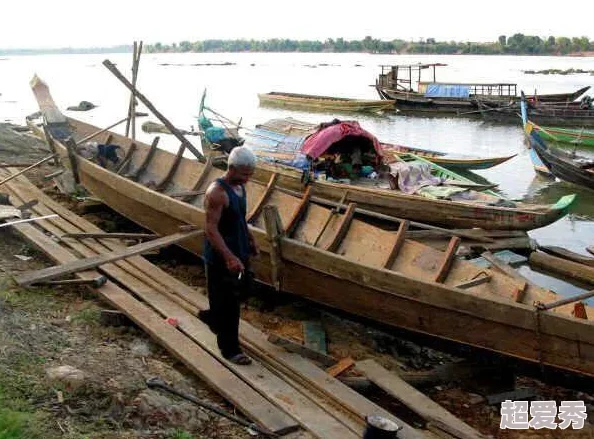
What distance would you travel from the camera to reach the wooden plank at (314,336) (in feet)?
18.7

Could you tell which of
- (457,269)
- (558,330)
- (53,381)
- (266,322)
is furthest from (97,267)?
(558,330)

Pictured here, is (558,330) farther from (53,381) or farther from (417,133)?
(417,133)

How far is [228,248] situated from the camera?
13.9 feet

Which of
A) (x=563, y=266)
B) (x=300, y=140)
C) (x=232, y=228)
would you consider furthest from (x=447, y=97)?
(x=232, y=228)

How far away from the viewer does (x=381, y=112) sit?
32.8 meters

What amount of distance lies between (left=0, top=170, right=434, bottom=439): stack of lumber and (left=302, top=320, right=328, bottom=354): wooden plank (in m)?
0.79

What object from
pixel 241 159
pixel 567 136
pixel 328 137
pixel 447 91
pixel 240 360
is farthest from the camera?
pixel 447 91

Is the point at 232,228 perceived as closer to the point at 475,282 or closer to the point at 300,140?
the point at 475,282

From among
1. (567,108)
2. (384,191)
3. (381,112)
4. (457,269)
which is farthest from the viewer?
(381,112)

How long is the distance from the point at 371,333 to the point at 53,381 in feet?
11.2

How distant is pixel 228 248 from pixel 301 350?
1182 mm

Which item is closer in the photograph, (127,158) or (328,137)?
(127,158)

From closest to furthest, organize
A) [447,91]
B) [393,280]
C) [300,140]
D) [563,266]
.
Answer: [393,280]
[563,266]
[300,140]
[447,91]

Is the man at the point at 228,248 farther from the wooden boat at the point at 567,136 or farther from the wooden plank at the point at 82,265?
the wooden boat at the point at 567,136
